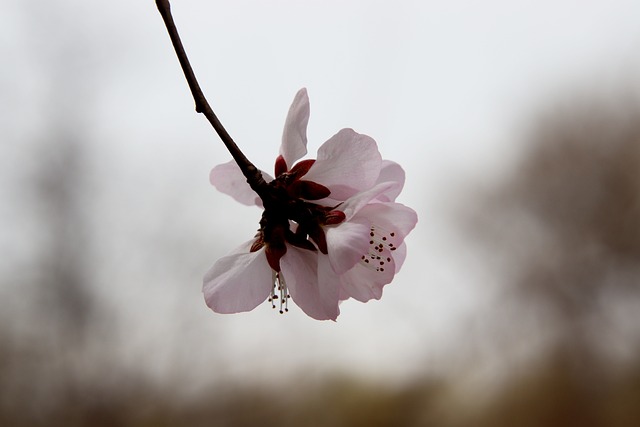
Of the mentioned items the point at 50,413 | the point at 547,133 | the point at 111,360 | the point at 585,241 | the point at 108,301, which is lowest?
the point at 50,413

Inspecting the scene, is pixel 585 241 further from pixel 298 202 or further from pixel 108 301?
pixel 298 202

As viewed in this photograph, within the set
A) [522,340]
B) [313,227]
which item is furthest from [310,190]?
[522,340]

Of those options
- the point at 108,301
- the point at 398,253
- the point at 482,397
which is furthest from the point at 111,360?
the point at 398,253

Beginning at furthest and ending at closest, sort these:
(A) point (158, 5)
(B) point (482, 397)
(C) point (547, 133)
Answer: (C) point (547, 133)
(B) point (482, 397)
(A) point (158, 5)

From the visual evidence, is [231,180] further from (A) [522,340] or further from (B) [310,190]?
(A) [522,340]

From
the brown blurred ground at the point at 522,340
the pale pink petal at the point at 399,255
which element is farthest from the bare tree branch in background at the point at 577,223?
the pale pink petal at the point at 399,255

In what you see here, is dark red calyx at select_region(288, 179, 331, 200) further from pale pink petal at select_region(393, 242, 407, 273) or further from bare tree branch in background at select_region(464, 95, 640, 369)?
bare tree branch in background at select_region(464, 95, 640, 369)
